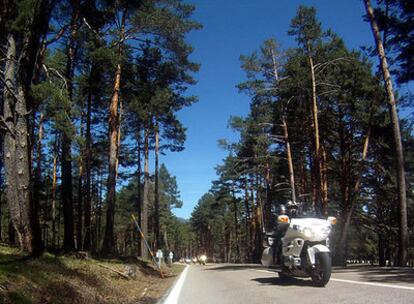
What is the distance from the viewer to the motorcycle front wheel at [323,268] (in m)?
7.33

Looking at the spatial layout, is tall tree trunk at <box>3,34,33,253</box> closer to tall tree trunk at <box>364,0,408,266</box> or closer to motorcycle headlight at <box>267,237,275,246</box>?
motorcycle headlight at <box>267,237,275,246</box>

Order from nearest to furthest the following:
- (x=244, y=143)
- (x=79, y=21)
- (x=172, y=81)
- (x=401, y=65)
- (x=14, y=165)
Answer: (x=14, y=165), (x=79, y=21), (x=401, y=65), (x=172, y=81), (x=244, y=143)

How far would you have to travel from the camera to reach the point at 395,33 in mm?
15312

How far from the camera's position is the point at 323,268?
7.39m

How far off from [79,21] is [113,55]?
163 centimetres

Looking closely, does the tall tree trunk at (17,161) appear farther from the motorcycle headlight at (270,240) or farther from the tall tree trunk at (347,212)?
the tall tree trunk at (347,212)

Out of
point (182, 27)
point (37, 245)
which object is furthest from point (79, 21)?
point (37, 245)

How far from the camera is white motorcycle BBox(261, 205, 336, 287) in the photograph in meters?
7.45

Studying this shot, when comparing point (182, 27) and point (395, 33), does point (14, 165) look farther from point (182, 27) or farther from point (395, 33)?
point (395, 33)

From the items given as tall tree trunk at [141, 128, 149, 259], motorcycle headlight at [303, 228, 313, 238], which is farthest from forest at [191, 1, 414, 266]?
motorcycle headlight at [303, 228, 313, 238]

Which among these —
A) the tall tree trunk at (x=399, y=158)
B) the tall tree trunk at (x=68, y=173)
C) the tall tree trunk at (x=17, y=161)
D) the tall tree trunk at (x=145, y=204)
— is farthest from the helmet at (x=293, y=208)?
the tall tree trunk at (x=145, y=204)

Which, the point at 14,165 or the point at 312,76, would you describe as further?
the point at 312,76

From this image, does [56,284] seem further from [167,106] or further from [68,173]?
[167,106]

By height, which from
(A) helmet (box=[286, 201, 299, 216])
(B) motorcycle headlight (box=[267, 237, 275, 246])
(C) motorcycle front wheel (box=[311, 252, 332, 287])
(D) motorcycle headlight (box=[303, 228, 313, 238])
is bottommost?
(C) motorcycle front wheel (box=[311, 252, 332, 287])
